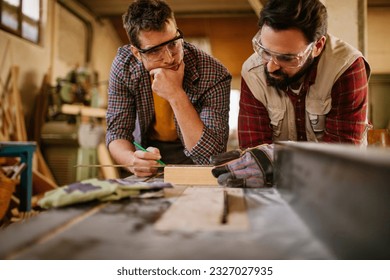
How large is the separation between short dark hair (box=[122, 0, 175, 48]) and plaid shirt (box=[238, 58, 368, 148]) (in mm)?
489

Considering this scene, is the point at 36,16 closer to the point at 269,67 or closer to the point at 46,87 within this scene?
the point at 46,87

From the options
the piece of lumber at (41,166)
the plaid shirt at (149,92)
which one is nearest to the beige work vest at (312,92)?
the plaid shirt at (149,92)

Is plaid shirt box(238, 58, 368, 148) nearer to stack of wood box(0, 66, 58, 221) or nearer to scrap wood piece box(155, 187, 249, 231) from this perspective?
scrap wood piece box(155, 187, 249, 231)

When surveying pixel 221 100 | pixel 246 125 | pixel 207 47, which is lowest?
pixel 246 125

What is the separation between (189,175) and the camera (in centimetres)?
123

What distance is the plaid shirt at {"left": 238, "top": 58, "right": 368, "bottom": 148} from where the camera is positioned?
4.93 feet

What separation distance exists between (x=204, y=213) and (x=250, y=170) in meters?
0.38

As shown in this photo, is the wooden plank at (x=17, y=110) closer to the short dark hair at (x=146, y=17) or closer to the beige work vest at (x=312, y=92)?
the short dark hair at (x=146, y=17)

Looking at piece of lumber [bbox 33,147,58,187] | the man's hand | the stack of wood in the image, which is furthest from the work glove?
piece of lumber [bbox 33,147,58,187]

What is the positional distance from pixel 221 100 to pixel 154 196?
96 centimetres

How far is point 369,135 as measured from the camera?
2.24 m

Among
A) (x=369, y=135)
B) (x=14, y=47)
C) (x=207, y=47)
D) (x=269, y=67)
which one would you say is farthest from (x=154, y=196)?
(x=207, y=47)

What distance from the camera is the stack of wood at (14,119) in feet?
11.4

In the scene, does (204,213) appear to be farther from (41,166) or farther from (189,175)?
(41,166)
